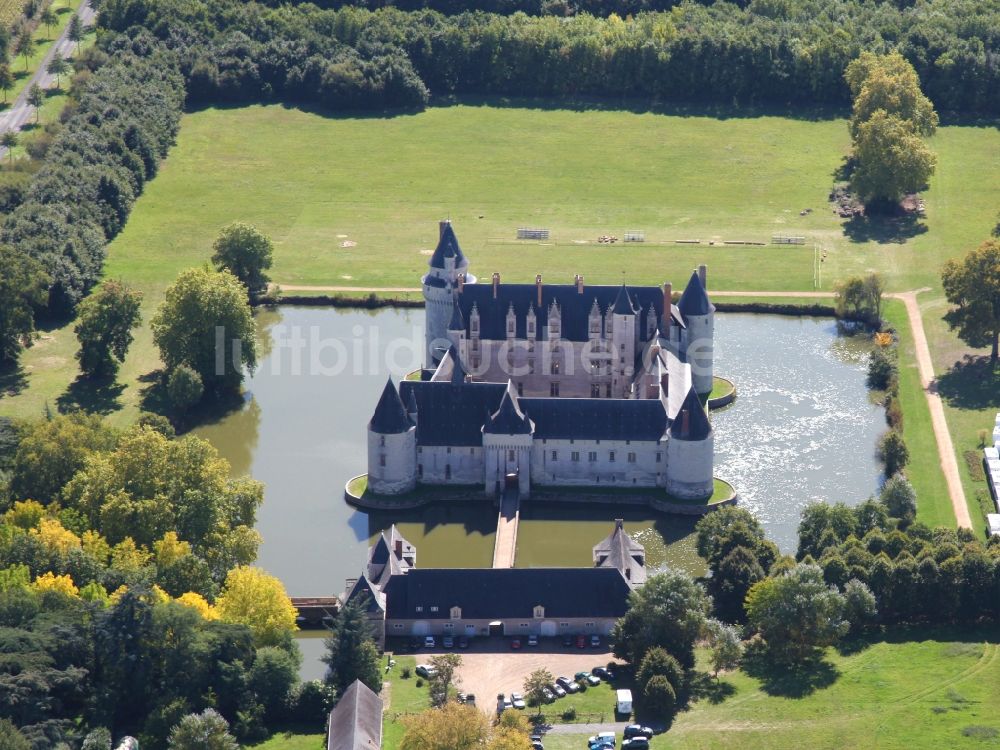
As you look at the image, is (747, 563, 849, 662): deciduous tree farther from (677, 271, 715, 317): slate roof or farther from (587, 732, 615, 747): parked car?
(677, 271, 715, 317): slate roof

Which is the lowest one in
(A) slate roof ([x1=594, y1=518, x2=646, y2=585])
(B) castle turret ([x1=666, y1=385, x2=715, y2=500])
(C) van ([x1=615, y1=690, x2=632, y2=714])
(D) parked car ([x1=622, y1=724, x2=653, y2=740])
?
(D) parked car ([x1=622, y1=724, x2=653, y2=740])

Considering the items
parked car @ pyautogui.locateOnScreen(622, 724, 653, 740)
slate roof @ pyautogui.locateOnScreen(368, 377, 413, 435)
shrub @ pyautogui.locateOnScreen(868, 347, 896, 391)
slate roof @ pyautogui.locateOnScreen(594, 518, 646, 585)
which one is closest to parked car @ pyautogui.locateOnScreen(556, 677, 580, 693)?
parked car @ pyautogui.locateOnScreen(622, 724, 653, 740)

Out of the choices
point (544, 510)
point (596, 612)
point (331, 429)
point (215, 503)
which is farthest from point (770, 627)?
point (331, 429)

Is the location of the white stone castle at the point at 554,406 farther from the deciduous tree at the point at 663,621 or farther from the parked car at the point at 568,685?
the parked car at the point at 568,685

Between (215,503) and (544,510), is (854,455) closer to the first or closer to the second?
(544,510)

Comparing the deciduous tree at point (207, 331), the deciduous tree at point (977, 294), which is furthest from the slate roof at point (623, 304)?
the deciduous tree at point (207, 331)

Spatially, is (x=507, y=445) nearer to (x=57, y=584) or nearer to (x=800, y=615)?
(x=800, y=615)
